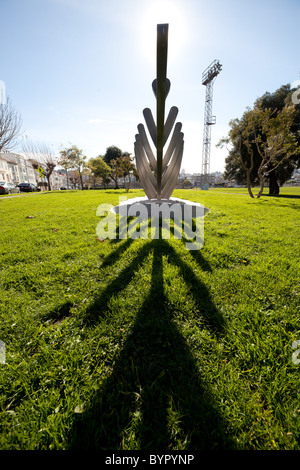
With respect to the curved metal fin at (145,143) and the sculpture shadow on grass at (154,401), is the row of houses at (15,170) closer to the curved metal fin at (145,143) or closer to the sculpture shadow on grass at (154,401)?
the curved metal fin at (145,143)

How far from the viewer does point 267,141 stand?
1347cm

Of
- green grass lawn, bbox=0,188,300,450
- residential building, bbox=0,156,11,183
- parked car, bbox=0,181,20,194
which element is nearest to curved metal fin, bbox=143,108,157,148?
green grass lawn, bbox=0,188,300,450

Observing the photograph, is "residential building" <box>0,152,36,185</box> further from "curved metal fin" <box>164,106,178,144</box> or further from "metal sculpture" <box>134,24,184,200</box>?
"curved metal fin" <box>164,106,178,144</box>

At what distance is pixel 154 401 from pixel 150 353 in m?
0.39

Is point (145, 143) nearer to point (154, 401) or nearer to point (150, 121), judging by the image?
point (150, 121)

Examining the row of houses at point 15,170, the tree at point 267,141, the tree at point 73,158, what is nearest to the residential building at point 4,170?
the row of houses at point 15,170

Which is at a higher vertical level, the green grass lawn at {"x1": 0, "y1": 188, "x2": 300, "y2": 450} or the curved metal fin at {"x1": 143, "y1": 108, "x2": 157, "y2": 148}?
the curved metal fin at {"x1": 143, "y1": 108, "x2": 157, "y2": 148}

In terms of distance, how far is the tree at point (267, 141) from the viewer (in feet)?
41.4

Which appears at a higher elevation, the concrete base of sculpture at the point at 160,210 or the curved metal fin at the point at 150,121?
the curved metal fin at the point at 150,121

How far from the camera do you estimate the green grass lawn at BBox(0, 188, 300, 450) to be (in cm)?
121

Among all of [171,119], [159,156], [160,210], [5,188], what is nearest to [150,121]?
[171,119]

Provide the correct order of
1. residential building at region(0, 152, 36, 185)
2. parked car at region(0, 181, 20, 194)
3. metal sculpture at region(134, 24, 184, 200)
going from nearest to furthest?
metal sculpture at region(134, 24, 184, 200) < parked car at region(0, 181, 20, 194) < residential building at region(0, 152, 36, 185)

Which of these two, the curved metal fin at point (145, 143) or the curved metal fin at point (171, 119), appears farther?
the curved metal fin at point (145, 143)

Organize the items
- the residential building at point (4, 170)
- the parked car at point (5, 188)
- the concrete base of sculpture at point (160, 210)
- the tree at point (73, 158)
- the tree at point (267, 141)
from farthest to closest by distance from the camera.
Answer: the residential building at point (4, 170), the tree at point (73, 158), the parked car at point (5, 188), the tree at point (267, 141), the concrete base of sculpture at point (160, 210)
